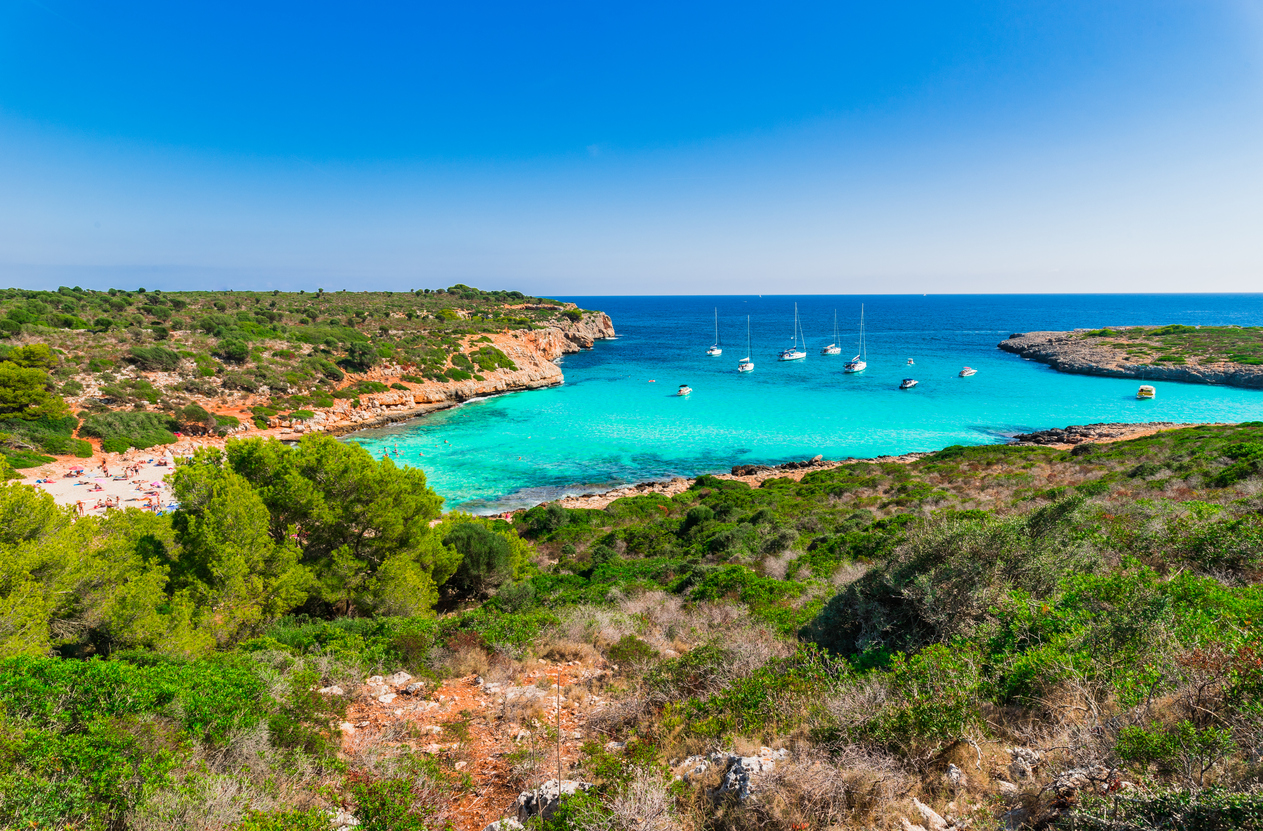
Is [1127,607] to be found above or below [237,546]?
above

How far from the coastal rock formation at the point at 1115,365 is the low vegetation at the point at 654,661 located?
61.9 m

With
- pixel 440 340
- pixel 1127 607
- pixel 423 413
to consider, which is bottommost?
pixel 423 413

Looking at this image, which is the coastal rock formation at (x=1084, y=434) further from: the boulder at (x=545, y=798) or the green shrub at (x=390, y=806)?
the green shrub at (x=390, y=806)

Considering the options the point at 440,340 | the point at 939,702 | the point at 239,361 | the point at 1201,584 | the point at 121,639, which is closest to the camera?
the point at 939,702

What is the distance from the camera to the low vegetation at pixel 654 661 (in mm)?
3730

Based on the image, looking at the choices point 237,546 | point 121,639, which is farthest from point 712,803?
point 237,546

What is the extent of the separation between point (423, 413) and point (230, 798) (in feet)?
132

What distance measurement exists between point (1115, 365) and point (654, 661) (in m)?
76.3

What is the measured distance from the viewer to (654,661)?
289 inches

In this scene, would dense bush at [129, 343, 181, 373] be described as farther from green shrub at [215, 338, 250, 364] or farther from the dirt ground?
the dirt ground

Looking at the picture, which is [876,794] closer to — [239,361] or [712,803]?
[712,803]

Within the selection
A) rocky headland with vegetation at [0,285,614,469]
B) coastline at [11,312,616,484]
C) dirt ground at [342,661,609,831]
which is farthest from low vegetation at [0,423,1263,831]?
rocky headland with vegetation at [0,285,614,469]

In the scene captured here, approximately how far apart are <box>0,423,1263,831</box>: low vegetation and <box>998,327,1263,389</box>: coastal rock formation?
61.9m

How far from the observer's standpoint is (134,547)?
822 cm
